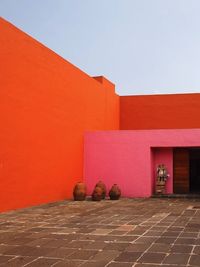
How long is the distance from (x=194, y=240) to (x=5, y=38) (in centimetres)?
612

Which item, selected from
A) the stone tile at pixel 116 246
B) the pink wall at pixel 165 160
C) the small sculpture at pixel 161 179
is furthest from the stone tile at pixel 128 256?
the pink wall at pixel 165 160

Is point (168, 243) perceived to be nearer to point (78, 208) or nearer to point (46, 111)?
point (78, 208)

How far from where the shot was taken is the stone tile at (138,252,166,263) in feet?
13.8

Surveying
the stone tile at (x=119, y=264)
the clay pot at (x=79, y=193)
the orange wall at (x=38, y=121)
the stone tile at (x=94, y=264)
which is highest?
the orange wall at (x=38, y=121)

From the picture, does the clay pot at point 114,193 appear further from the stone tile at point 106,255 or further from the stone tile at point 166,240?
the stone tile at point 106,255

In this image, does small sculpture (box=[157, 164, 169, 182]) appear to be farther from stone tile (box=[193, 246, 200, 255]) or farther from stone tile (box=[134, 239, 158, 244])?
stone tile (box=[193, 246, 200, 255])

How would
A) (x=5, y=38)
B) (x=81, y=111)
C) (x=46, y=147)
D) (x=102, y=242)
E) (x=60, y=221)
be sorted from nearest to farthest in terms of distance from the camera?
(x=102, y=242), (x=60, y=221), (x=5, y=38), (x=46, y=147), (x=81, y=111)

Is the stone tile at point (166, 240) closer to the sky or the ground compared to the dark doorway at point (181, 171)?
closer to the ground

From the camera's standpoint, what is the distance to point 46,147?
1065 centimetres

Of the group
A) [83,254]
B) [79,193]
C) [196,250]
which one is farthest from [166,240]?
[79,193]

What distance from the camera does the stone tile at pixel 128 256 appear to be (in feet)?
13.9

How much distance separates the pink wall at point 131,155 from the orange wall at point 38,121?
0.48 metres

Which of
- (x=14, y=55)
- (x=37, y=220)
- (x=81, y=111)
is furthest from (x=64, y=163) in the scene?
(x=37, y=220)

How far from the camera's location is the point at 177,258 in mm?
4285
